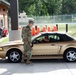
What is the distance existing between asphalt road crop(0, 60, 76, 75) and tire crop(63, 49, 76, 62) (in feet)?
0.76

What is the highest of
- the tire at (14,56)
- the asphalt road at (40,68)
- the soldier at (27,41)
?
Result: the soldier at (27,41)

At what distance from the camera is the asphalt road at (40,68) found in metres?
9.03

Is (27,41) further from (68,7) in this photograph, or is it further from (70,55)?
(68,7)

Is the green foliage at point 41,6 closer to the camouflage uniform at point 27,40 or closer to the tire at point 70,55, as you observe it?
the tire at point 70,55

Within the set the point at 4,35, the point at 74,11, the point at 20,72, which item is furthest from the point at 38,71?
the point at 74,11

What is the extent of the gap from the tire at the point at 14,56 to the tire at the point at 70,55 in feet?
6.37

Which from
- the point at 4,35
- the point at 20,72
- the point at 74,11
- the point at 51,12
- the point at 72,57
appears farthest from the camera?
the point at 74,11

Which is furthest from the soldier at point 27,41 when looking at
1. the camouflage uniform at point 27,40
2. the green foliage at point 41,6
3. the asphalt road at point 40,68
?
the green foliage at point 41,6

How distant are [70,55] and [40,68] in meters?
1.76

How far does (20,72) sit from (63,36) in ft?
9.77

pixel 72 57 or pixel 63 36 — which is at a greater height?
pixel 63 36

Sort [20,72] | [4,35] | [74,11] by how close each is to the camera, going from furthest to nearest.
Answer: [74,11] < [4,35] < [20,72]

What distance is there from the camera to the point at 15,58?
11.0m

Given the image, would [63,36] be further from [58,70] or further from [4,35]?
[4,35]
